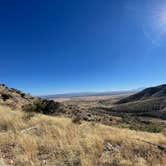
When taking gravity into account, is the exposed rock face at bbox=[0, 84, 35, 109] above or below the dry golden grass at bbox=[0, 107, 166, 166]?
above

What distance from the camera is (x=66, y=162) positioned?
5125 mm

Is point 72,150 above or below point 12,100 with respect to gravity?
below

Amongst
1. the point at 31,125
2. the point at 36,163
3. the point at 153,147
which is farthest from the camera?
the point at 31,125

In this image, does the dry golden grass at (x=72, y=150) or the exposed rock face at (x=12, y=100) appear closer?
the dry golden grass at (x=72, y=150)

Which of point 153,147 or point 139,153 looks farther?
point 153,147

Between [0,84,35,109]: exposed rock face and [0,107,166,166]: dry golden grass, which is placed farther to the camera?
[0,84,35,109]: exposed rock face

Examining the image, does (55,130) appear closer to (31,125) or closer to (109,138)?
(31,125)

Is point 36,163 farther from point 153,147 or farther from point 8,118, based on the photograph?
point 8,118

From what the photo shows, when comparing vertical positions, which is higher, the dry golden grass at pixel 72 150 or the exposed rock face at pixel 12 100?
the exposed rock face at pixel 12 100

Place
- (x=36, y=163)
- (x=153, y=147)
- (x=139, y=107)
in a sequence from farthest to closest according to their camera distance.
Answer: (x=139, y=107) → (x=153, y=147) → (x=36, y=163)

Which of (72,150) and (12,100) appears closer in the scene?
(72,150)

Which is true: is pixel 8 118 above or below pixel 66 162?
above

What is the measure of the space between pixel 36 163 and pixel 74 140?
1825 millimetres

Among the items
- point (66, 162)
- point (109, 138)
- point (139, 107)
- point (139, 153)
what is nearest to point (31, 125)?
point (109, 138)
